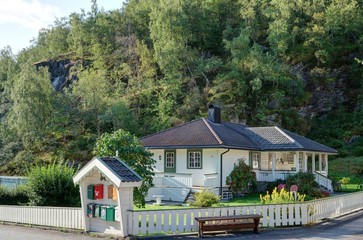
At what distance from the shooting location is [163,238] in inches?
460

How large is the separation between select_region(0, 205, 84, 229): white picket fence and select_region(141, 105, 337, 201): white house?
27.0 feet

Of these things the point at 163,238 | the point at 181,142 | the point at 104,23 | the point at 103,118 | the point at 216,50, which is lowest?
the point at 163,238

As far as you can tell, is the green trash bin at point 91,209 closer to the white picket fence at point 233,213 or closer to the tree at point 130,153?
the white picket fence at point 233,213

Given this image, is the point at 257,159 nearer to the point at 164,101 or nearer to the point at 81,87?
the point at 164,101

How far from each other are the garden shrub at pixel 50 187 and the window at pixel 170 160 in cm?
802

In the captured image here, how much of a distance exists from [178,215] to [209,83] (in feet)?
119

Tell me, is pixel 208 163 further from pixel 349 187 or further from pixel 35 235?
pixel 35 235

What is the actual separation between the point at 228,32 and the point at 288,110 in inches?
527

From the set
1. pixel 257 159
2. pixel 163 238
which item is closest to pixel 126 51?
pixel 257 159

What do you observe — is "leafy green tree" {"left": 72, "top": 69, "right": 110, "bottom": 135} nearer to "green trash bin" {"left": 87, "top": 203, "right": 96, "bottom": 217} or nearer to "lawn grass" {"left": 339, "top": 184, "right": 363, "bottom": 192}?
"lawn grass" {"left": 339, "top": 184, "right": 363, "bottom": 192}

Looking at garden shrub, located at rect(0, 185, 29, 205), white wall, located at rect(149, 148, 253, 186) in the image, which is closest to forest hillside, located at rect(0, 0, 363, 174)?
white wall, located at rect(149, 148, 253, 186)

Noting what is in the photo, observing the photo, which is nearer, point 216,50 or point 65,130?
point 65,130

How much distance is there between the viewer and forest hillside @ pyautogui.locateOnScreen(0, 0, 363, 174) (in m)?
40.8

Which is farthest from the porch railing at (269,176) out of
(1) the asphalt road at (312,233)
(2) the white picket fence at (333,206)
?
(1) the asphalt road at (312,233)
